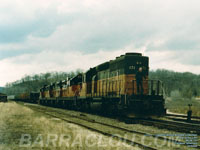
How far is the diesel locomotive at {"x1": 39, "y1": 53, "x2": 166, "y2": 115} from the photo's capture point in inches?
548

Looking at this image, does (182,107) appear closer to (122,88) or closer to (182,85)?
(122,88)

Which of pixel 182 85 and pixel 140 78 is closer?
pixel 140 78

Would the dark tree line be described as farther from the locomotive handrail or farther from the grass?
the locomotive handrail

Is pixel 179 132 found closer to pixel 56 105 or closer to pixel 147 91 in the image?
pixel 147 91

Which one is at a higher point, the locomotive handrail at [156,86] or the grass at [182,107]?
the locomotive handrail at [156,86]

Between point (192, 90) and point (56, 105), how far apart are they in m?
70.6

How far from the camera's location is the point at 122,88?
50.8 ft

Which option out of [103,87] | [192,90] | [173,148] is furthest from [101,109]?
[192,90]

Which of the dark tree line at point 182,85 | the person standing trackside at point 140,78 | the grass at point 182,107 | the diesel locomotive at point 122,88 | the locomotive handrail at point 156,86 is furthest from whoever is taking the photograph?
the dark tree line at point 182,85

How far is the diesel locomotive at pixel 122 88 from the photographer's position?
45.7 feet

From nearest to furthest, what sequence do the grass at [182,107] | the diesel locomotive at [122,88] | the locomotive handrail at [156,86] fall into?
the diesel locomotive at [122,88] < the locomotive handrail at [156,86] < the grass at [182,107]

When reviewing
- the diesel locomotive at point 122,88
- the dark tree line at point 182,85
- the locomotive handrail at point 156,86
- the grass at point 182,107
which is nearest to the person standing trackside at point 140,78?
the diesel locomotive at point 122,88

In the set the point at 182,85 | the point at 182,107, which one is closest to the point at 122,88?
the point at 182,107

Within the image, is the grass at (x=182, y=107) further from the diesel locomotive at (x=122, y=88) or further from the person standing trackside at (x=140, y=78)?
the person standing trackside at (x=140, y=78)
